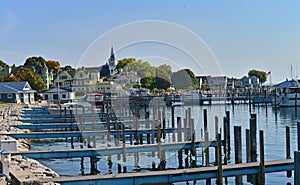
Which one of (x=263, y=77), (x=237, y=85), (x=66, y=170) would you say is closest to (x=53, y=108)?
(x=66, y=170)

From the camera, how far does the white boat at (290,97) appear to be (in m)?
66.2

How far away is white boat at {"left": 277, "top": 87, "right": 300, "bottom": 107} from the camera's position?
6625 cm

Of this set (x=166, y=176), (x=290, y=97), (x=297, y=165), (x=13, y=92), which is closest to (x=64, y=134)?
(x=166, y=176)

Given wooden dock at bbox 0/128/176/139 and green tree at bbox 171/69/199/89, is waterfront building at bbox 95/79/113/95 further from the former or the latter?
wooden dock at bbox 0/128/176/139

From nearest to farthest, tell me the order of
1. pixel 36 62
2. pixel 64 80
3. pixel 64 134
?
1. pixel 64 134
2. pixel 64 80
3. pixel 36 62

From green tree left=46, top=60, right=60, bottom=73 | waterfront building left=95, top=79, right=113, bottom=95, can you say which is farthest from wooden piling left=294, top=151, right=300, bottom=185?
green tree left=46, top=60, right=60, bottom=73

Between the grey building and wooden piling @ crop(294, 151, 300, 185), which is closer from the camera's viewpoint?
wooden piling @ crop(294, 151, 300, 185)

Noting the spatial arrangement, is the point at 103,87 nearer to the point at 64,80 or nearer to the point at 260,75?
the point at 64,80

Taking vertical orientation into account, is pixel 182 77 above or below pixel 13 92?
above

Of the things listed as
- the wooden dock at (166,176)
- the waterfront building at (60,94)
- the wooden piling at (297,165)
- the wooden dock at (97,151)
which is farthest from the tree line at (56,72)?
the wooden piling at (297,165)

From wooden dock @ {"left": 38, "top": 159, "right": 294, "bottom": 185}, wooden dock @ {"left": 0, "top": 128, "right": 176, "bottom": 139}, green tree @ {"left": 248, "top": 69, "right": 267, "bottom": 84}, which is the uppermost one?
green tree @ {"left": 248, "top": 69, "right": 267, "bottom": 84}

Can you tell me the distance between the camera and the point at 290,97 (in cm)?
6669

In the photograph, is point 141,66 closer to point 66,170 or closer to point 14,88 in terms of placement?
point 66,170

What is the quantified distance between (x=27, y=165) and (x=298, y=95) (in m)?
55.5
